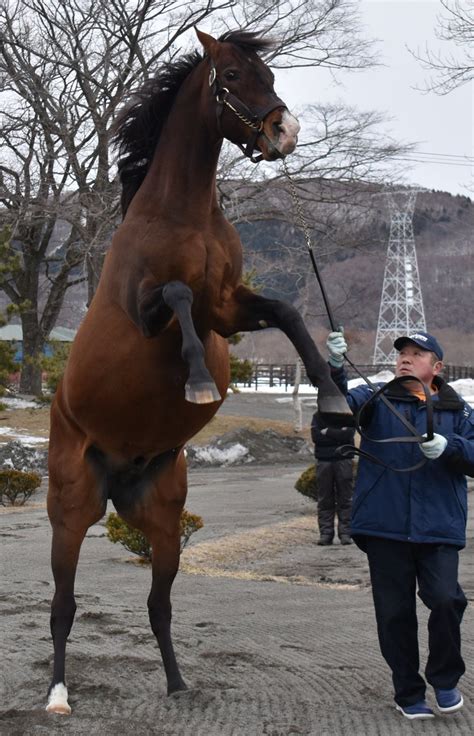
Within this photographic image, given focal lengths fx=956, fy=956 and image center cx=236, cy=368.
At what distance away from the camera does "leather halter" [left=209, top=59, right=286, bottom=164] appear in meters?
4.67

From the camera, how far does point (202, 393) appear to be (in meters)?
4.47

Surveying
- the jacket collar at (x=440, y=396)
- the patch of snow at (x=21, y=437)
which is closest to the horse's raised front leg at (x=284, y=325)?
the jacket collar at (x=440, y=396)

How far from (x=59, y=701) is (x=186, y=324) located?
1972 mm

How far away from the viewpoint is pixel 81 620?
6656 millimetres

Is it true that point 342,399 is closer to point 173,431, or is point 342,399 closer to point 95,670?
point 173,431

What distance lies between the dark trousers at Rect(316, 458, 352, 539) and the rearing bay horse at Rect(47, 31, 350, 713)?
20.0ft

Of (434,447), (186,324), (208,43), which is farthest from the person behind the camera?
(208,43)

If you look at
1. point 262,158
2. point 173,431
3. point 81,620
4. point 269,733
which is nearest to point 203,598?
point 81,620

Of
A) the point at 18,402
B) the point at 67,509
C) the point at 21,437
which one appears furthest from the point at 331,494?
the point at 18,402

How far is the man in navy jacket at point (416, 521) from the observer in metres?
4.48

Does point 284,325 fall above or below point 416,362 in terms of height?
above

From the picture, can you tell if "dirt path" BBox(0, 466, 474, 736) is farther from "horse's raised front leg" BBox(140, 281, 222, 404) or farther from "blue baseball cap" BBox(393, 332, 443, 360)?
"blue baseball cap" BBox(393, 332, 443, 360)

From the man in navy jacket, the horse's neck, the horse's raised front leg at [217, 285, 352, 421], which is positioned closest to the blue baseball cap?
the man in navy jacket

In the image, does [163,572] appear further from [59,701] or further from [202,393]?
[202,393]
